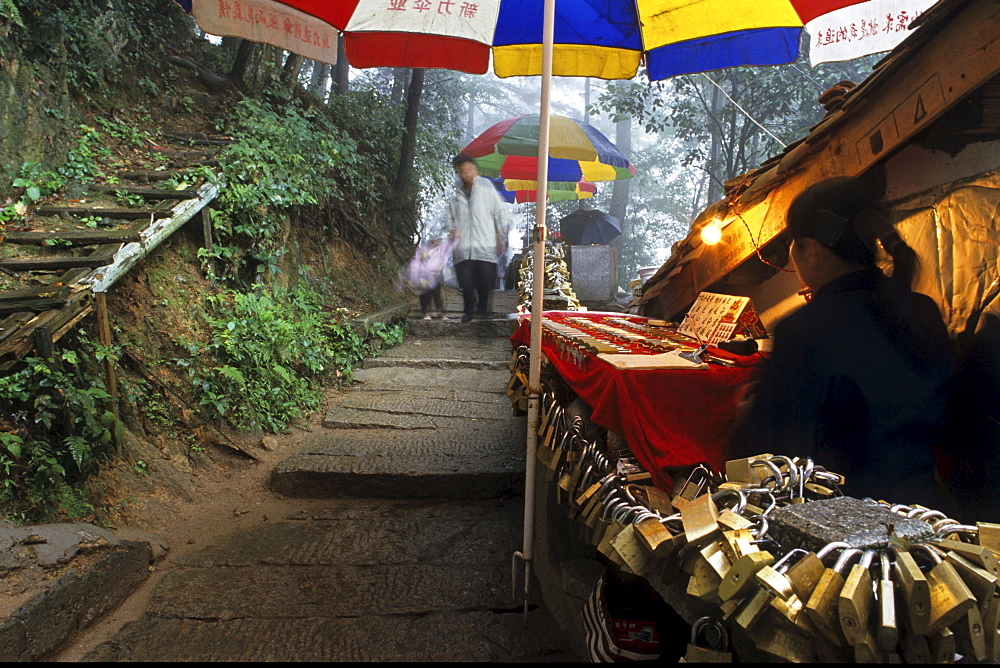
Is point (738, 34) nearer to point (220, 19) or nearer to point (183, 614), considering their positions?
point (220, 19)

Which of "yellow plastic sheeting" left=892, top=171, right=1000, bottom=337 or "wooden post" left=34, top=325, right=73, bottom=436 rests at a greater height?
"yellow plastic sheeting" left=892, top=171, right=1000, bottom=337

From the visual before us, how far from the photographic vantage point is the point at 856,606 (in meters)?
0.94

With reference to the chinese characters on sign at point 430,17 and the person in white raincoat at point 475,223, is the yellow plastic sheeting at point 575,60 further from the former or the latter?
the person in white raincoat at point 475,223

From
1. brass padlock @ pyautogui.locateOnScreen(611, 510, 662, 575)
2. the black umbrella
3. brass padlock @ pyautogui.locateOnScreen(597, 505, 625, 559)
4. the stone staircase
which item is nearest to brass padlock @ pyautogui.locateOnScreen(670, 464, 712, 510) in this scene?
brass padlock @ pyautogui.locateOnScreen(597, 505, 625, 559)

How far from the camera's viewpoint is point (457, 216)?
7.75m

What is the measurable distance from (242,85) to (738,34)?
7857 mm

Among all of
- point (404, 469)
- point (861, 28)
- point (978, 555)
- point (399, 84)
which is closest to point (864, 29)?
point (861, 28)

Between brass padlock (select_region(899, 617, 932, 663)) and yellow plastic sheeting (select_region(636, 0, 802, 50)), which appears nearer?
brass padlock (select_region(899, 617, 932, 663))

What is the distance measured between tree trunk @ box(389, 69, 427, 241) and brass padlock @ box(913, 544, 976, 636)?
34.8 ft

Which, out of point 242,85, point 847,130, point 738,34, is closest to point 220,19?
point 738,34

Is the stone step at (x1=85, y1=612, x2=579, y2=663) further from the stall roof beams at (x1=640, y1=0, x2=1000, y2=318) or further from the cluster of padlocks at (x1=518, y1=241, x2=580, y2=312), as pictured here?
the cluster of padlocks at (x1=518, y1=241, x2=580, y2=312)

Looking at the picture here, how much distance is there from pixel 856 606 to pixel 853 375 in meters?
1.23

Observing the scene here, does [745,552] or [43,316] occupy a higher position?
[43,316]

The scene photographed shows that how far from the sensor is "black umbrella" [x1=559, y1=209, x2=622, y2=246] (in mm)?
18312
